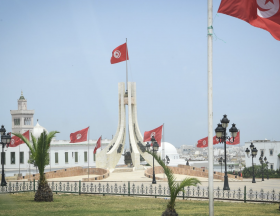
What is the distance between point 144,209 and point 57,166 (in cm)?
4992

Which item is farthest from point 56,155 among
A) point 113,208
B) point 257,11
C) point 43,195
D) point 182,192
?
point 257,11

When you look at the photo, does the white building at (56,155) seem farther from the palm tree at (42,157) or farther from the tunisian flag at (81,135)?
the palm tree at (42,157)

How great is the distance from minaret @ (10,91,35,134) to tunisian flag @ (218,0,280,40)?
6609 centimetres

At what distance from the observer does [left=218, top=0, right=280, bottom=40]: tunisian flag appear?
8.39 meters

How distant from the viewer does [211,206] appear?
29.5 feet

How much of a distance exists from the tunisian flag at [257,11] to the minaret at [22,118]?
66.1m

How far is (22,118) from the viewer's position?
7119 centimetres

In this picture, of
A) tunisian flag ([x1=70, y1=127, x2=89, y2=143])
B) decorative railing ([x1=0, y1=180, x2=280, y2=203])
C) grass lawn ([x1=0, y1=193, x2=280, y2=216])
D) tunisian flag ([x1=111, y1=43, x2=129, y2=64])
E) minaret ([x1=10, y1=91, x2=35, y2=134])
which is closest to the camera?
grass lawn ([x1=0, y1=193, x2=280, y2=216])

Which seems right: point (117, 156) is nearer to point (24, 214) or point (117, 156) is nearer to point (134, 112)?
point (134, 112)

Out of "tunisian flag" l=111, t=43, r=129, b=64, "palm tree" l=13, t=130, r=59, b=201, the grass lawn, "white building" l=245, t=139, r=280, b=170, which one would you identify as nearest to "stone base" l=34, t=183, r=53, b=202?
"palm tree" l=13, t=130, r=59, b=201

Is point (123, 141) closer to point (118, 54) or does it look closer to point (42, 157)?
point (118, 54)

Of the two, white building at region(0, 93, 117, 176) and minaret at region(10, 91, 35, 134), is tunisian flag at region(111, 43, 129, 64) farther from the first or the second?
minaret at region(10, 91, 35, 134)

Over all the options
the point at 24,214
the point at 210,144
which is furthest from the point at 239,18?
the point at 24,214

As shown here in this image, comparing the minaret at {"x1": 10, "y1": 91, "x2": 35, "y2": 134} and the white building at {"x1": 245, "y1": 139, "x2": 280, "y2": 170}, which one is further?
the minaret at {"x1": 10, "y1": 91, "x2": 35, "y2": 134}
